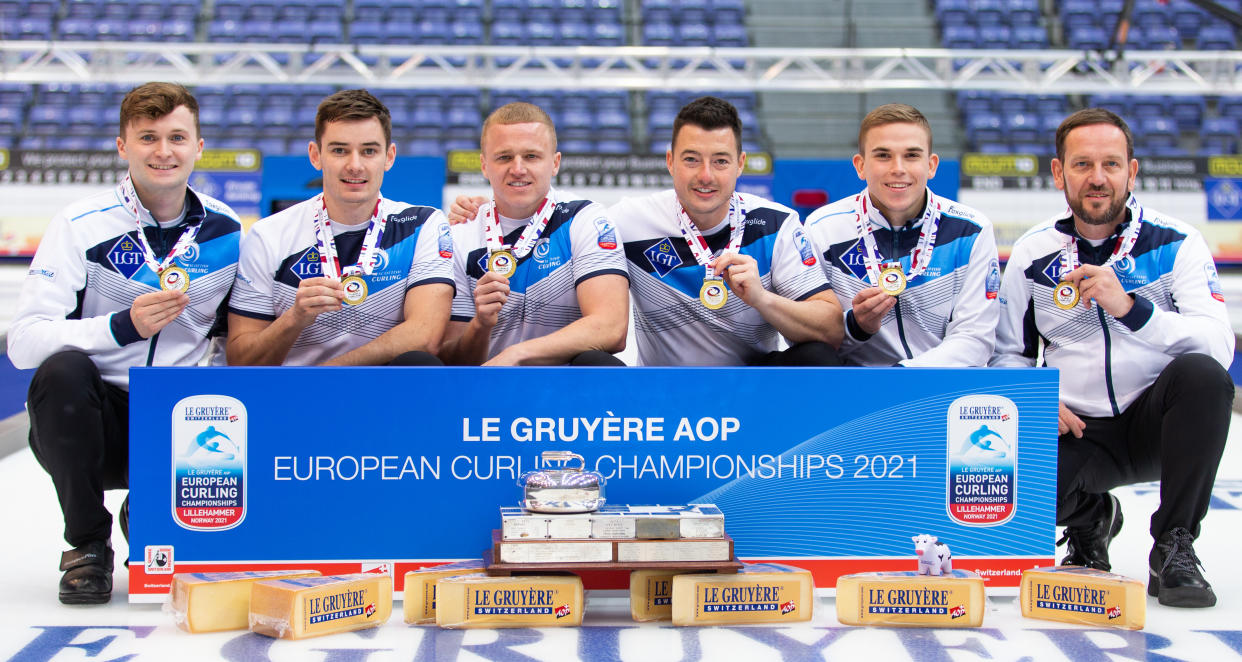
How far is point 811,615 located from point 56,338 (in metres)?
2.00

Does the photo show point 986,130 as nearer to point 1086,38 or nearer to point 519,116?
point 1086,38

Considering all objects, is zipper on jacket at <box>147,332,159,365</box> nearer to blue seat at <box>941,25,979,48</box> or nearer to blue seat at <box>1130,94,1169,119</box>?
blue seat at <box>941,25,979,48</box>

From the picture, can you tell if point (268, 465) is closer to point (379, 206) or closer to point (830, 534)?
point (379, 206)

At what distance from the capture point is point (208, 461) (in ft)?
9.09

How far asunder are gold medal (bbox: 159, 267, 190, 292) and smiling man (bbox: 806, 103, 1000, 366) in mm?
1865

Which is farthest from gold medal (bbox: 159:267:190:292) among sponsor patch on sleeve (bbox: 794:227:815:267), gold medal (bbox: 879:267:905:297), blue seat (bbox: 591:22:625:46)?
blue seat (bbox: 591:22:625:46)

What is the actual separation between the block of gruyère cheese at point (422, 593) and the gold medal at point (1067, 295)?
178 centimetres

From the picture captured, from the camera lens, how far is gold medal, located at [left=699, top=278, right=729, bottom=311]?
10.8ft

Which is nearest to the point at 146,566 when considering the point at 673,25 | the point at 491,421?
the point at 491,421

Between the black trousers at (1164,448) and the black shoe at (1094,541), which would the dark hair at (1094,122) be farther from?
the black shoe at (1094,541)

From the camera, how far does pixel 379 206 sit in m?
3.31

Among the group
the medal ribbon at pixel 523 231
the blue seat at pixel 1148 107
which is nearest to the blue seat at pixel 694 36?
the blue seat at pixel 1148 107

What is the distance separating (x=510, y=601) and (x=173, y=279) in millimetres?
1355

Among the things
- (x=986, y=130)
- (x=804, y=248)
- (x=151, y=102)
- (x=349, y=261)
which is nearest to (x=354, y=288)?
(x=349, y=261)
